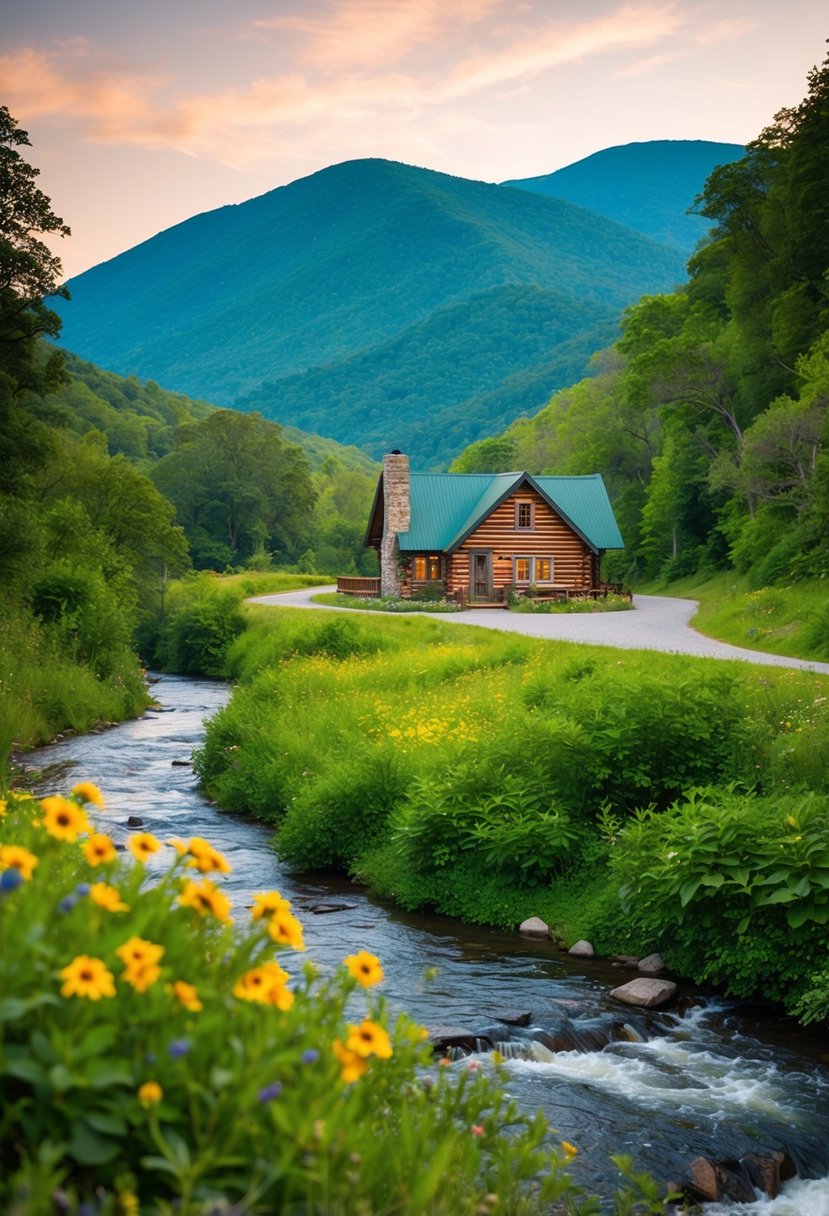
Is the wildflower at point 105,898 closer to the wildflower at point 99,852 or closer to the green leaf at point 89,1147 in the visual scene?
the wildflower at point 99,852

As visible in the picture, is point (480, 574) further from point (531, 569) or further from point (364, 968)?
point (364, 968)

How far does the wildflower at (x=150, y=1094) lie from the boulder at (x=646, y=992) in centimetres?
864

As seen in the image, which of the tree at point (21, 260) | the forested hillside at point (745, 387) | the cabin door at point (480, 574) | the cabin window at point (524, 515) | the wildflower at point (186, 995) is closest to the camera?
the wildflower at point (186, 995)

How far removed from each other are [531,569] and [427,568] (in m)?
5.05

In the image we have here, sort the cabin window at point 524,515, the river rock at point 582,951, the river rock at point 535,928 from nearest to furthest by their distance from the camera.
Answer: the river rock at point 582,951, the river rock at point 535,928, the cabin window at point 524,515

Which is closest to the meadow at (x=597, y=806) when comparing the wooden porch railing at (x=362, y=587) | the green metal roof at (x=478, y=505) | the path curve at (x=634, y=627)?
the path curve at (x=634, y=627)

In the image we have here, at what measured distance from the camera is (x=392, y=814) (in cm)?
1556

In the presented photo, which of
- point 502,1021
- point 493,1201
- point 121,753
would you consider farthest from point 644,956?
point 121,753

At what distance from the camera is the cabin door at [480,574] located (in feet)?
176

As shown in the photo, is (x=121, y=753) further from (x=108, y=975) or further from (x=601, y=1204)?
(x=108, y=975)

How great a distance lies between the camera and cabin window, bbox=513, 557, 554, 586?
54250 mm

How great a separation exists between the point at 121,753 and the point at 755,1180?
18.9m

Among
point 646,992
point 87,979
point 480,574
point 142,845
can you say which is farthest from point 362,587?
point 87,979

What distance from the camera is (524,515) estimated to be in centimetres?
5409
